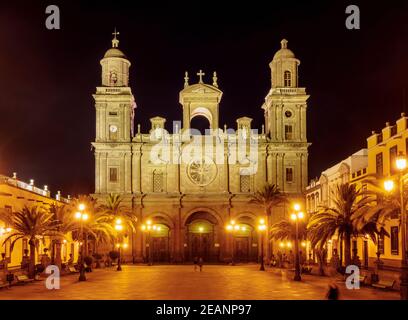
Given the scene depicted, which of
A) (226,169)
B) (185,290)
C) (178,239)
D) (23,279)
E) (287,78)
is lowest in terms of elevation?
(185,290)

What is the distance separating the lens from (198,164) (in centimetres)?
8088

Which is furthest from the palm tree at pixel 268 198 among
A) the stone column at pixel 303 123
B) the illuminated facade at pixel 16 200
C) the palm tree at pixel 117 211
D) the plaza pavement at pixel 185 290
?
the plaza pavement at pixel 185 290

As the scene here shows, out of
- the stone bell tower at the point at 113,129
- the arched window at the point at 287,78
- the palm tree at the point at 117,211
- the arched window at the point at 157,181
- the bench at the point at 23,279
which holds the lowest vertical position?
the bench at the point at 23,279

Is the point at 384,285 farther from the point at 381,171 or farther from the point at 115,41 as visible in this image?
the point at 115,41

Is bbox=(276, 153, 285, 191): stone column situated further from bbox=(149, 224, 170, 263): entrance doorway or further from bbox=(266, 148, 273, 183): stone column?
bbox=(149, 224, 170, 263): entrance doorway

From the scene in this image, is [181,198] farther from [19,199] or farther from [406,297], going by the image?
[406,297]

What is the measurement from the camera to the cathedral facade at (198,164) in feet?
260

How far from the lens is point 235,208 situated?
7988 cm

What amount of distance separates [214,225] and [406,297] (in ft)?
174

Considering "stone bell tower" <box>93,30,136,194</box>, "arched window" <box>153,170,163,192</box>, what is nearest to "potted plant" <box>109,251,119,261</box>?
"stone bell tower" <box>93,30,136,194</box>

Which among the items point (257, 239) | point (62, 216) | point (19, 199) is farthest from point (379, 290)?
point (257, 239)

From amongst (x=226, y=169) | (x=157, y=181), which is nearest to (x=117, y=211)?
(x=157, y=181)

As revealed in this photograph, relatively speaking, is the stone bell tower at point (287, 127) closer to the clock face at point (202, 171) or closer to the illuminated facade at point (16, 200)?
the clock face at point (202, 171)

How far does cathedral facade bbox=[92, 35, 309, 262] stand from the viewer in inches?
3125
